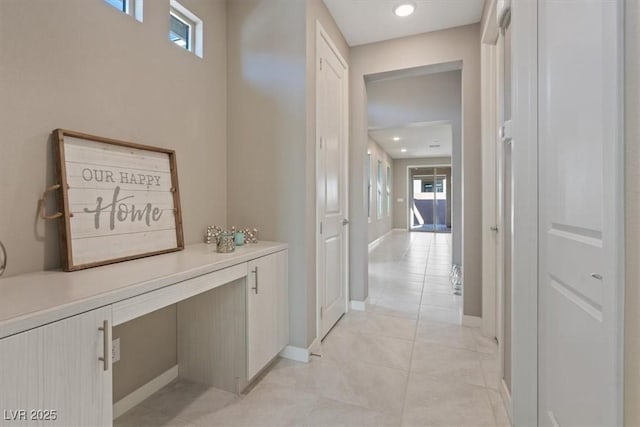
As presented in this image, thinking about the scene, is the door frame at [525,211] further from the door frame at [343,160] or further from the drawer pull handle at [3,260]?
the drawer pull handle at [3,260]

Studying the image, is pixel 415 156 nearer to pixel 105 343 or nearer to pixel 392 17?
pixel 392 17

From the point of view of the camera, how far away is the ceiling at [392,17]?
7.64 ft

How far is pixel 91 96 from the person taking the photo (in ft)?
4.49

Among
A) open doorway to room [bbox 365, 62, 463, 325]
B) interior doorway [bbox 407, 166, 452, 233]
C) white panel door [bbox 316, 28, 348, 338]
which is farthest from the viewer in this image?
interior doorway [bbox 407, 166, 452, 233]

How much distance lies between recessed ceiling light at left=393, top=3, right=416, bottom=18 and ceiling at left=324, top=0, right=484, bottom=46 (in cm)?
3

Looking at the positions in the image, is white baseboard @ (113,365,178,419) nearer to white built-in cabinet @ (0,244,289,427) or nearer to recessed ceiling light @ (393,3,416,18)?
white built-in cabinet @ (0,244,289,427)

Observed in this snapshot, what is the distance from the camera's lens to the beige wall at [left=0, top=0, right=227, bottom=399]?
3.70 feet

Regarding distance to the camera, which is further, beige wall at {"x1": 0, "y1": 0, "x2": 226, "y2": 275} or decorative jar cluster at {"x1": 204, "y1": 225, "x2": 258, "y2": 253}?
decorative jar cluster at {"x1": 204, "y1": 225, "x2": 258, "y2": 253}

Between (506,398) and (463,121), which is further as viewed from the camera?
(463,121)

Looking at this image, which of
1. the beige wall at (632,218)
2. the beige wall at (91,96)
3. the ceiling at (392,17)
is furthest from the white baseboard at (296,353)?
the ceiling at (392,17)

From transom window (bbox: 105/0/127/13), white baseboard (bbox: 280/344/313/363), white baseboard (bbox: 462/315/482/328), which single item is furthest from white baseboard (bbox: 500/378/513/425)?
transom window (bbox: 105/0/127/13)

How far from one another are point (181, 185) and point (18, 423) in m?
1.34

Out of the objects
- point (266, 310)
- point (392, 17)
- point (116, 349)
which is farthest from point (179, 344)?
point (392, 17)

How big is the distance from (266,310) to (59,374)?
106cm
